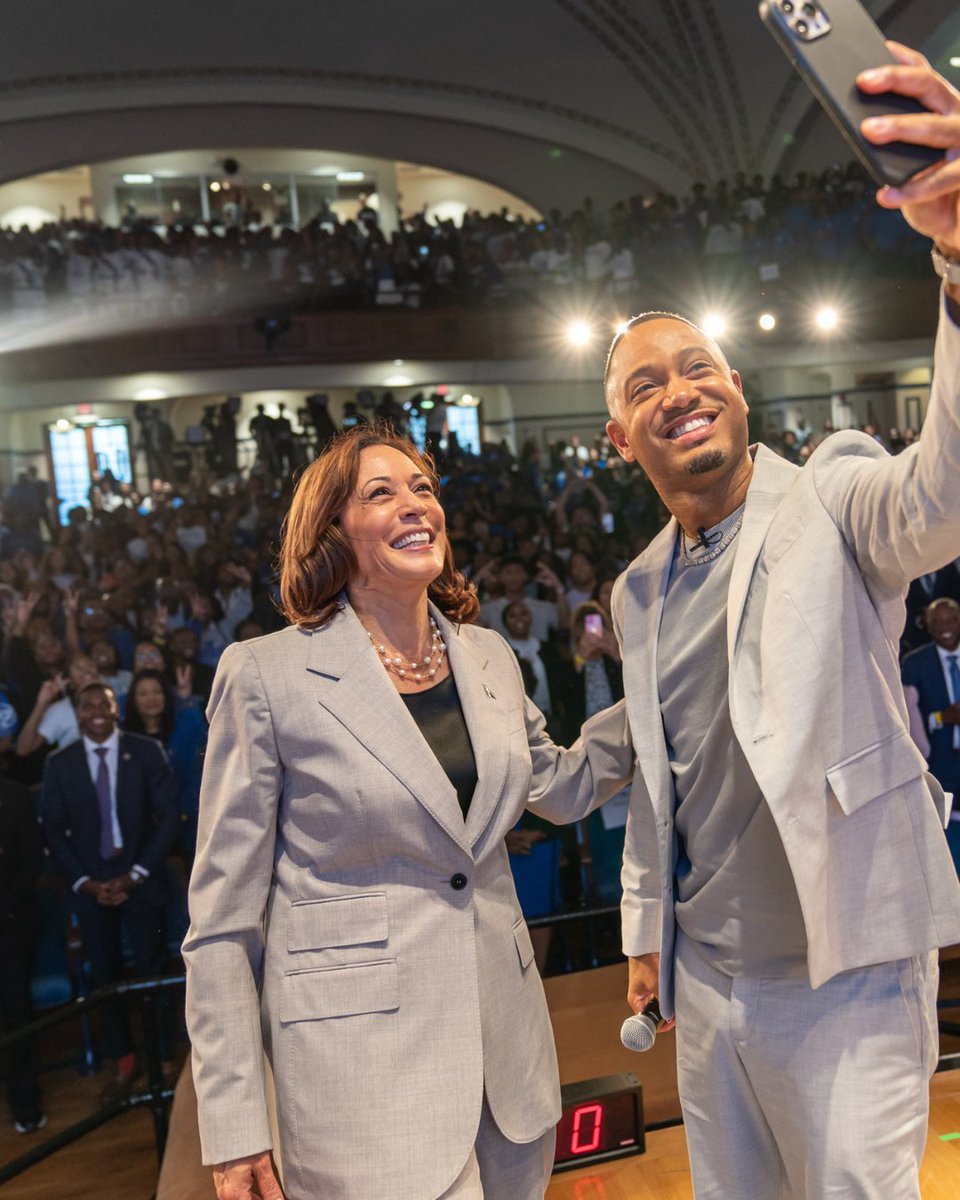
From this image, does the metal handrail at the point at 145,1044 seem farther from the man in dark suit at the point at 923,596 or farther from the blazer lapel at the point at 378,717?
the man in dark suit at the point at 923,596

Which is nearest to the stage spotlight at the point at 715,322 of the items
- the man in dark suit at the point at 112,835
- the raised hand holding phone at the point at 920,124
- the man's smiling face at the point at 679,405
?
the man in dark suit at the point at 112,835

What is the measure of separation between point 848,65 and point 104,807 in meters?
3.62

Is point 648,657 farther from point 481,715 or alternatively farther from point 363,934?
point 363,934

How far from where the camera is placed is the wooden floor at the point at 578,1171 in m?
2.42

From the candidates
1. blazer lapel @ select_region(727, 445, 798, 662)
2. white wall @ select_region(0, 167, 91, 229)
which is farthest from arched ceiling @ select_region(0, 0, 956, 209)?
blazer lapel @ select_region(727, 445, 798, 662)

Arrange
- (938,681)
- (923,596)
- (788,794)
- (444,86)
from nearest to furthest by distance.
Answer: (788,794)
(938,681)
(923,596)
(444,86)

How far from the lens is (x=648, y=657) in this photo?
1595 millimetres

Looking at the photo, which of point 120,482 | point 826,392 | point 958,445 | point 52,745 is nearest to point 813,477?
point 958,445

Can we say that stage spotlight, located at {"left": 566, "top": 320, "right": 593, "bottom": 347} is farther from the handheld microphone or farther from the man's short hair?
the handheld microphone

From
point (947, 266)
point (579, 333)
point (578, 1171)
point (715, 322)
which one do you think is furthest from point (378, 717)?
point (579, 333)

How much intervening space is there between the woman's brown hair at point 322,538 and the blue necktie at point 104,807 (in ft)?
8.39

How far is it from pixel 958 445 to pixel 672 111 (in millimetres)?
15043

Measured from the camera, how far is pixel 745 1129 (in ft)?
4.96

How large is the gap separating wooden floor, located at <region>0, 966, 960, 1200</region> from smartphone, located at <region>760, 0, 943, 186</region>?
86.6 inches
